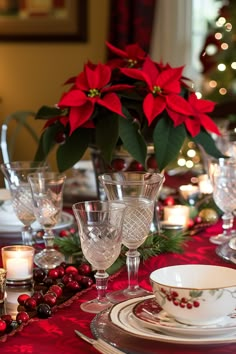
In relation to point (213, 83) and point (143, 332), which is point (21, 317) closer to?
point (143, 332)

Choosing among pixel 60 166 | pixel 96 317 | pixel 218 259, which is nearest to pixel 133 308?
pixel 96 317

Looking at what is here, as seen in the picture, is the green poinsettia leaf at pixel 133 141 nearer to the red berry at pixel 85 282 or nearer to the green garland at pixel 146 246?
the green garland at pixel 146 246

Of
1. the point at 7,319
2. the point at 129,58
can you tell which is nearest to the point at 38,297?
the point at 7,319

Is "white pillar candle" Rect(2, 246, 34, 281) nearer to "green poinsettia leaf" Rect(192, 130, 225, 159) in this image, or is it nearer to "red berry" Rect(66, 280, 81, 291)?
"red berry" Rect(66, 280, 81, 291)

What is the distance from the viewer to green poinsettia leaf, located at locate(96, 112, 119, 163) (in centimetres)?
168

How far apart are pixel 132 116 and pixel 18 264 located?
0.56m

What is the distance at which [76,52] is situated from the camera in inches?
193

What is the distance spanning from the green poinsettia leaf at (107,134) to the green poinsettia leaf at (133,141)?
0.04 feet

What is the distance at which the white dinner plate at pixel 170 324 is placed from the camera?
3.19 feet

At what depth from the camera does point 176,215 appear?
1.85m

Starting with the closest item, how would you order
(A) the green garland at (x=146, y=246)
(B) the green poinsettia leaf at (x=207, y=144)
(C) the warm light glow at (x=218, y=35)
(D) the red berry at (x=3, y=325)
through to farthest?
1. (D) the red berry at (x=3, y=325)
2. (A) the green garland at (x=146, y=246)
3. (B) the green poinsettia leaf at (x=207, y=144)
4. (C) the warm light glow at (x=218, y=35)

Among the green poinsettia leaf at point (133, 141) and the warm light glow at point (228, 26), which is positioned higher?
the warm light glow at point (228, 26)

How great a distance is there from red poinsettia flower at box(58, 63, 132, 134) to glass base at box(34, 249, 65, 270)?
0.98 feet

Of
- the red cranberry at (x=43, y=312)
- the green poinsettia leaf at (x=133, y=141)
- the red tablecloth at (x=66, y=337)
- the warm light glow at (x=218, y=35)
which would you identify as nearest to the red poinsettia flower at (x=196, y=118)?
the green poinsettia leaf at (x=133, y=141)
